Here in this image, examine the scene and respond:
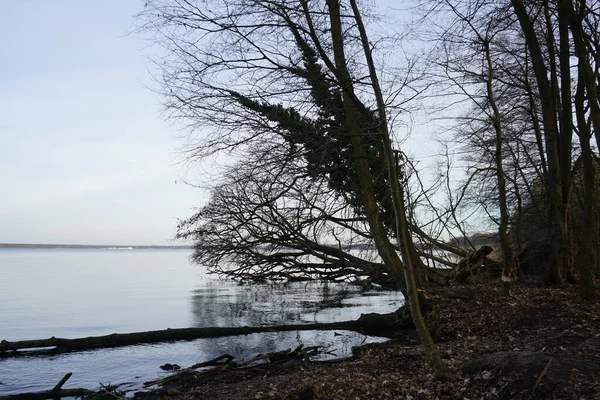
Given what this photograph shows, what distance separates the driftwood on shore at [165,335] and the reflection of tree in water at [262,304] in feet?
8.61

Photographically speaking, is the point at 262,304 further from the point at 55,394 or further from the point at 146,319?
the point at 55,394

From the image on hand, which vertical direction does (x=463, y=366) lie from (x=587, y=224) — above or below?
below

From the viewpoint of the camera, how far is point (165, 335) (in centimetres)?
1461

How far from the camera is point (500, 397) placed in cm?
601

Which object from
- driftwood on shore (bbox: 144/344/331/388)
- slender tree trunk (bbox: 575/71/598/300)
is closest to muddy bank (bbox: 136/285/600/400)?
driftwood on shore (bbox: 144/344/331/388)

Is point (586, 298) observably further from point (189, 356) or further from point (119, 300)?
point (119, 300)

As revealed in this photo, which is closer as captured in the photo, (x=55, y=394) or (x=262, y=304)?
(x=55, y=394)

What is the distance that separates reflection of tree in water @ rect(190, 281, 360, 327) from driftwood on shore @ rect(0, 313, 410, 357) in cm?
262

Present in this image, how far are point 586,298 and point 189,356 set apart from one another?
361 inches

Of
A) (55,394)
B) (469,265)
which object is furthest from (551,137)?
(55,394)

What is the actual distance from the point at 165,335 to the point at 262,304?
10.1m

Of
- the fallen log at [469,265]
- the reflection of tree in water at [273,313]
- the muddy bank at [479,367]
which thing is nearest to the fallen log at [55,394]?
the muddy bank at [479,367]

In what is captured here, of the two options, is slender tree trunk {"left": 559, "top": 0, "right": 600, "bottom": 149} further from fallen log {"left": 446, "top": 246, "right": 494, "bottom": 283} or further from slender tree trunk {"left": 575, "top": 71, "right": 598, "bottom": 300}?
fallen log {"left": 446, "top": 246, "right": 494, "bottom": 283}

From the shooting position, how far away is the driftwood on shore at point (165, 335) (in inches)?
524
